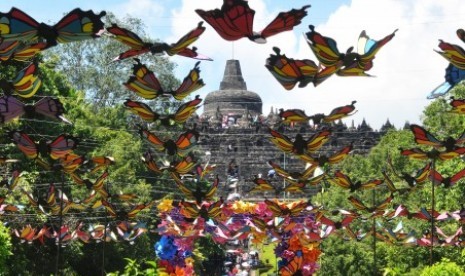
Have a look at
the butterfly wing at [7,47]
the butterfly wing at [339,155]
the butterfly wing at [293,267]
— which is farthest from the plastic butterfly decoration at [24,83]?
the butterfly wing at [293,267]

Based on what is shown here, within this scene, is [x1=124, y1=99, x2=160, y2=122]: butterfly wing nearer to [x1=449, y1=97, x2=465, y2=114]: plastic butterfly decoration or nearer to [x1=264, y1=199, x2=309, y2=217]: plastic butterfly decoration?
[x1=449, y1=97, x2=465, y2=114]: plastic butterfly decoration

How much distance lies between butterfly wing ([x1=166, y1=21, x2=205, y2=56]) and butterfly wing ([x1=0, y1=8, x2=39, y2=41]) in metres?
1.13

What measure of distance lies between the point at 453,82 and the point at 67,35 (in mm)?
3501

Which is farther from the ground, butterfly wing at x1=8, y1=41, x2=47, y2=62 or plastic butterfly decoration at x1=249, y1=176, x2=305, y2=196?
butterfly wing at x1=8, y1=41, x2=47, y2=62

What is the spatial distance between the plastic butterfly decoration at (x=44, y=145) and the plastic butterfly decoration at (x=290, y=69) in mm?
2354

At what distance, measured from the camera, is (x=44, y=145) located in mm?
8617

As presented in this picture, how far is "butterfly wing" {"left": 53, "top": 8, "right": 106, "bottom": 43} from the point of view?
6.87 m

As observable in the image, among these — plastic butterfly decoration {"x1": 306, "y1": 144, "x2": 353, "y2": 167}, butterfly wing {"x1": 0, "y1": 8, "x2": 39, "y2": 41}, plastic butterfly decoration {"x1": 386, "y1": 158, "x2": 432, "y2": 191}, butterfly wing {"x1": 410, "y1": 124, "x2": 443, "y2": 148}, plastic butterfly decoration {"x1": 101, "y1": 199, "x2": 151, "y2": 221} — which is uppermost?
butterfly wing {"x1": 0, "y1": 8, "x2": 39, "y2": 41}

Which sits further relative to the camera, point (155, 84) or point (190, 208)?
point (190, 208)

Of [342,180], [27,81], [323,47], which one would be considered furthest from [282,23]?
[342,180]

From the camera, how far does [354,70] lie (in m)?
7.38

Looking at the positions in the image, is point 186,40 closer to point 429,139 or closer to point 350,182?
point 429,139

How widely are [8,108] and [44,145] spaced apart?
0.94 m

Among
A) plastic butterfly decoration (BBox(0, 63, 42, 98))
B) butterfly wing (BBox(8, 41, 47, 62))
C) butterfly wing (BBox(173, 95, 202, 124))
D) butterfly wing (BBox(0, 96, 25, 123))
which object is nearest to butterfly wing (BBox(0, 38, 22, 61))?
butterfly wing (BBox(8, 41, 47, 62))
